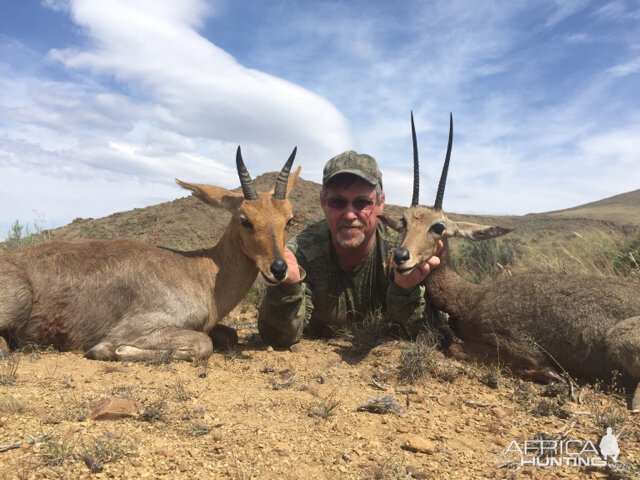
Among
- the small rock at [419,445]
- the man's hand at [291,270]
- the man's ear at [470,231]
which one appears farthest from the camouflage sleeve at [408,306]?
the small rock at [419,445]

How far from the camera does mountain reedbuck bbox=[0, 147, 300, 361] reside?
5.46 meters

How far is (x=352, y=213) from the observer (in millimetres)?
6973

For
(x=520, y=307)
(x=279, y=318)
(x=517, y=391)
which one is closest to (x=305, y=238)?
(x=279, y=318)

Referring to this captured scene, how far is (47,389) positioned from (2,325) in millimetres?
1781

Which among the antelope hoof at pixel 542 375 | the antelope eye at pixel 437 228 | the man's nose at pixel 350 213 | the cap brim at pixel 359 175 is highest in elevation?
the cap brim at pixel 359 175

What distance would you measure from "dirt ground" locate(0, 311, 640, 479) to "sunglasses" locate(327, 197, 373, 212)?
2.43 m

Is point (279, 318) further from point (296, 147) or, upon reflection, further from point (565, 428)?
point (565, 428)

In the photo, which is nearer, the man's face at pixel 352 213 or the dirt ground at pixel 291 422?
the dirt ground at pixel 291 422

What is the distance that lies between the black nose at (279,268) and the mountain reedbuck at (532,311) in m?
1.43

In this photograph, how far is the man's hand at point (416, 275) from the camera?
6039mm

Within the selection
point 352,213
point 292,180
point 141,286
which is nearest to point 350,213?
point 352,213

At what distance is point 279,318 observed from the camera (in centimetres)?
614

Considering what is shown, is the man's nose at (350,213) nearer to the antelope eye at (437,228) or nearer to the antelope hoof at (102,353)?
the antelope eye at (437,228)

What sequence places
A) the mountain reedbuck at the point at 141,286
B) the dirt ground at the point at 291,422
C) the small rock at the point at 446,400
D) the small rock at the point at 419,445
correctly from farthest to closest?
1. the mountain reedbuck at the point at 141,286
2. the small rock at the point at 446,400
3. the small rock at the point at 419,445
4. the dirt ground at the point at 291,422
